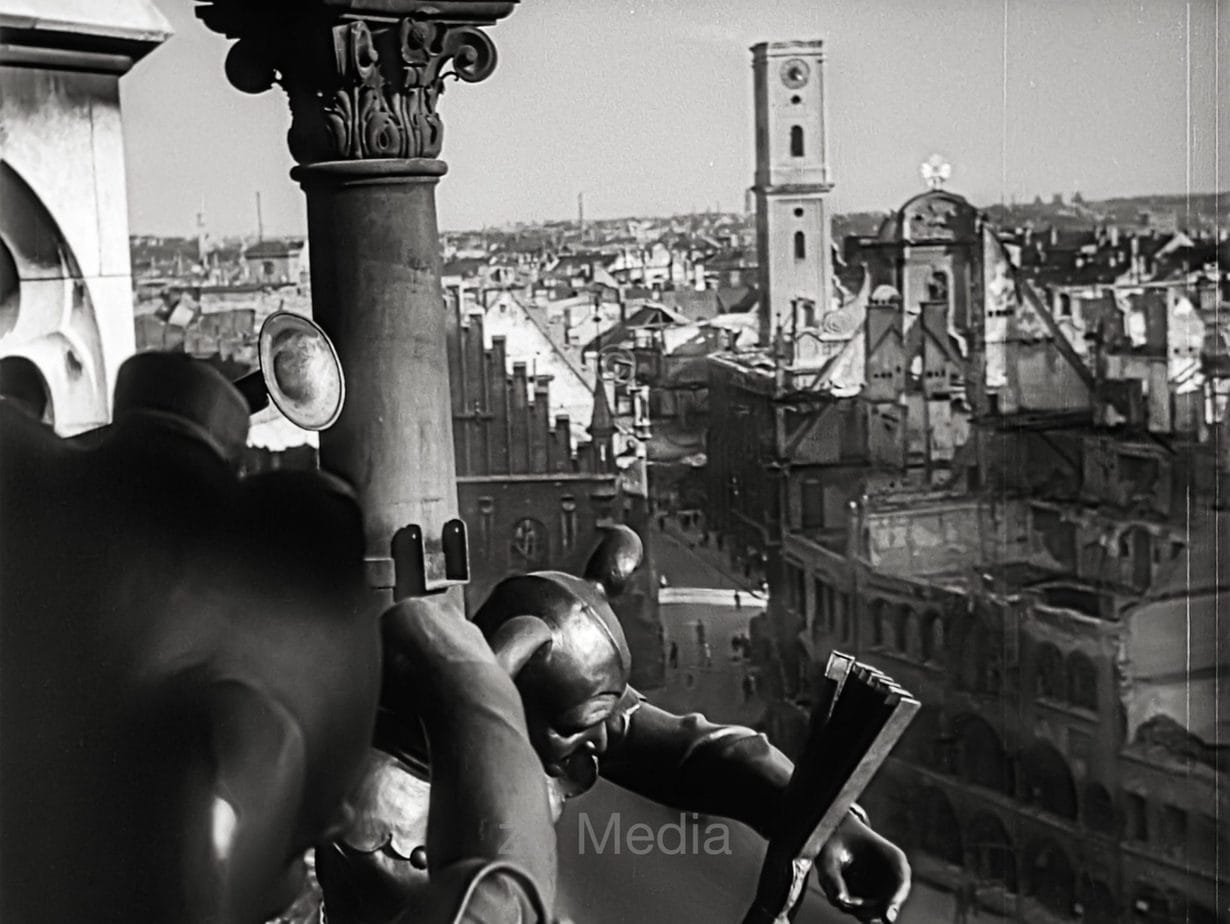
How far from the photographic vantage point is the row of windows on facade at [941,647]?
3975 mm

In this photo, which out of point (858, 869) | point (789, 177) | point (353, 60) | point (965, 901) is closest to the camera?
point (858, 869)

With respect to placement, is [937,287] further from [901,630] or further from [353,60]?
[353,60]

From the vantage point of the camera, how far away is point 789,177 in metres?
2.84

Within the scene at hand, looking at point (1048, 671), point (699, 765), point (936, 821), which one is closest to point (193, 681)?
point (699, 765)

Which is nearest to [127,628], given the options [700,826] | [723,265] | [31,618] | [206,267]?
[31,618]

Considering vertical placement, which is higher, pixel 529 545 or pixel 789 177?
pixel 789 177

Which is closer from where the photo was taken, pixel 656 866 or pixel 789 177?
pixel 656 866

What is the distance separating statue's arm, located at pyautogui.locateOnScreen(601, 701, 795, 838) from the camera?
→ 1.04m

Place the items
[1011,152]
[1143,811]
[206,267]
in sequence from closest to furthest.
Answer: [206,267]
[1011,152]
[1143,811]

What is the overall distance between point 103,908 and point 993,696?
3.71 metres

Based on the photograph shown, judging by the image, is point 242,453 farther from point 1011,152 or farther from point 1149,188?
point 1011,152

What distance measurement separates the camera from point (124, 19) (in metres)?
1.39

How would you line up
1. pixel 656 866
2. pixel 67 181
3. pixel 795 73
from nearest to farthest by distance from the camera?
pixel 67 181, pixel 656 866, pixel 795 73

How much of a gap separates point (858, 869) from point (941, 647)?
300 cm
